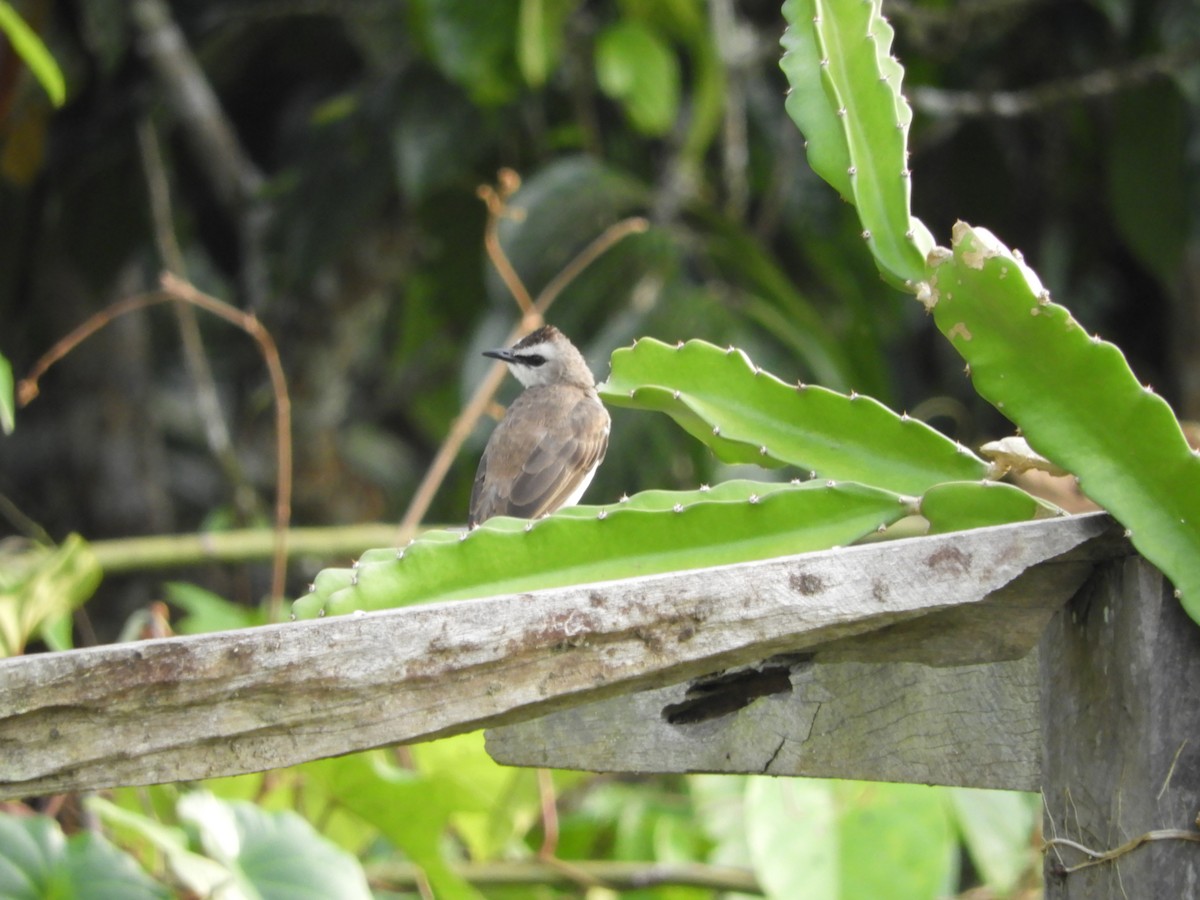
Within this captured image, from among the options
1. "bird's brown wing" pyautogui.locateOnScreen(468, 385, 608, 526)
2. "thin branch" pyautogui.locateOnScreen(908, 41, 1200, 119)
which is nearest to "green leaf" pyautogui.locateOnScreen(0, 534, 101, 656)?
"bird's brown wing" pyautogui.locateOnScreen(468, 385, 608, 526)

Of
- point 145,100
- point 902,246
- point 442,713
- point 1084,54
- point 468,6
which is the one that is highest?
point 145,100

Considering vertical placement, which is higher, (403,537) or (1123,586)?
(403,537)

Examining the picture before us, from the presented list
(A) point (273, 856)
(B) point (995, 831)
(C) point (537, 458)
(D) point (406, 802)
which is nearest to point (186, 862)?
(A) point (273, 856)

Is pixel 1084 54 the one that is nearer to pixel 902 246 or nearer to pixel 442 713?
pixel 902 246

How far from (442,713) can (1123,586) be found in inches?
35.0

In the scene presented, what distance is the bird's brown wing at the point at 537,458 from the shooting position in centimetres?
424

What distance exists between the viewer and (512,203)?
585 cm

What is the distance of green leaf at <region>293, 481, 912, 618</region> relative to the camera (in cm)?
194

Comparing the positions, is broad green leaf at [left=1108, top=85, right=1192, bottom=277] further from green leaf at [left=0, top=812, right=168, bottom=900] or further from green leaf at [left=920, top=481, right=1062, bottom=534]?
green leaf at [left=0, top=812, right=168, bottom=900]

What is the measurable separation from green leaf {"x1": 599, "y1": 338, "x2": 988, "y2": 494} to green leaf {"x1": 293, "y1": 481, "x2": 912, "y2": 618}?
10 centimetres

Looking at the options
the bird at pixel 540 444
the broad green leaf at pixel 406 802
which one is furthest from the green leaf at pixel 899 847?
the bird at pixel 540 444

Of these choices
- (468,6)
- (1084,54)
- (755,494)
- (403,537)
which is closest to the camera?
(755,494)

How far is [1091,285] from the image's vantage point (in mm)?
8797

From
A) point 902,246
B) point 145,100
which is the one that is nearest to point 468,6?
point 145,100
